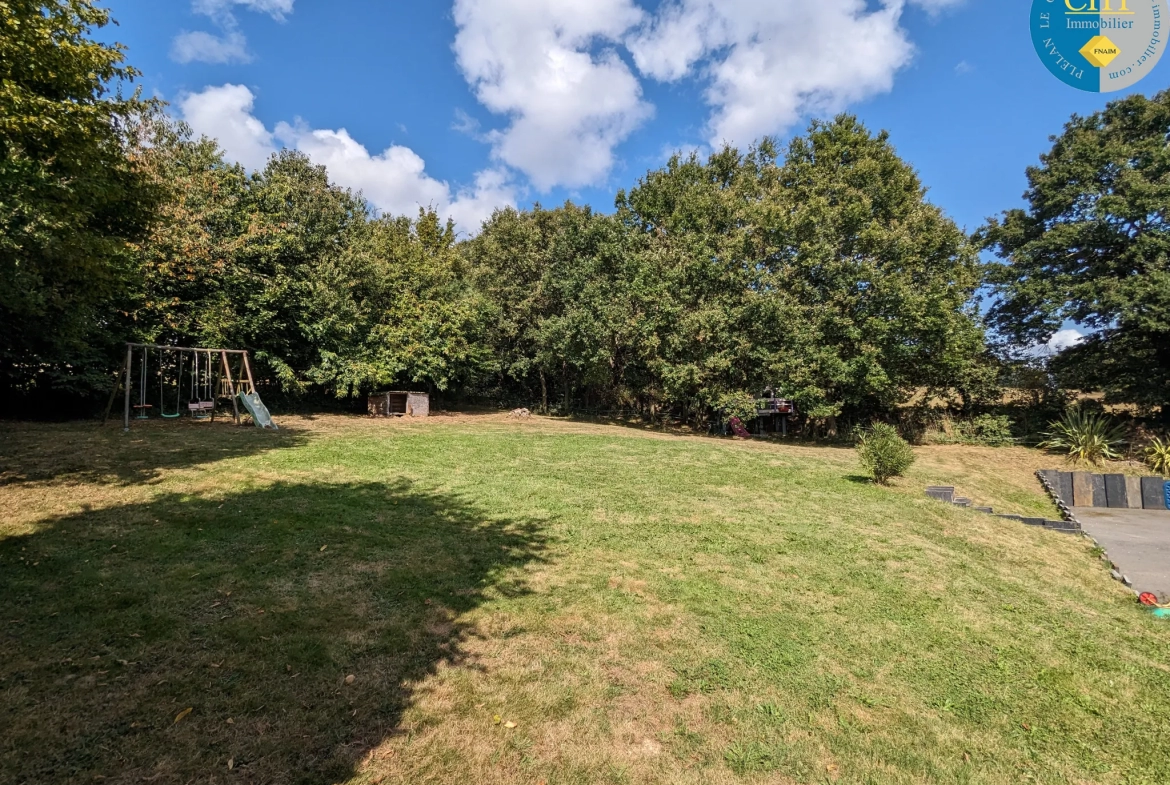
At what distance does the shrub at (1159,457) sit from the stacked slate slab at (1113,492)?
2.80 m

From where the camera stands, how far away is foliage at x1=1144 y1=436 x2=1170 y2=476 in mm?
12969

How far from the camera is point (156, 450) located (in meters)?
9.40

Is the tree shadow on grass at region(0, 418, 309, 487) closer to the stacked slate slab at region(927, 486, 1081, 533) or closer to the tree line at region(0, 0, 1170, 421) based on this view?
the tree line at region(0, 0, 1170, 421)

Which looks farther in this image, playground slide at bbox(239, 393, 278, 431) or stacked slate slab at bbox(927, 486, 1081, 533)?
playground slide at bbox(239, 393, 278, 431)

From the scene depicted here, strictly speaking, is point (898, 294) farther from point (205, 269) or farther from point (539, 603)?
point (205, 269)

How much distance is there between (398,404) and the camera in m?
20.3

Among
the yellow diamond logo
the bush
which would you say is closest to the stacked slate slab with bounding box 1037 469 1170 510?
the bush

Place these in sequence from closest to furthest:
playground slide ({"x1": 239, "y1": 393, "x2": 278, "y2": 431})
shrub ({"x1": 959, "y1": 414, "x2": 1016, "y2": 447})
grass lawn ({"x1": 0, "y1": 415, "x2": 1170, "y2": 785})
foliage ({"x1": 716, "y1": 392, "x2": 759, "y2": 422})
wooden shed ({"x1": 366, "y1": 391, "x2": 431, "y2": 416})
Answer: grass lawn ({"x1": 0, "y1": 415, "x2": 1170, "y2": 785}), playground slide ({"x1": 239, "y1": 393, "x2": 278, "y2": 431}), shrub ({"x1": 959, "y1": 414, "x2": 1016, "y2": 447}), foliage ({"x1": 716, "y1": 392, "x2": 759, "y2": 422}), wooden shed ({"x1": 366, "y1": 391, "x2": 431, "y2": 416})

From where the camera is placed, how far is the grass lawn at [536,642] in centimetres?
271

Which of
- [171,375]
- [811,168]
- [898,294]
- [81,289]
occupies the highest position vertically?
[811,168]

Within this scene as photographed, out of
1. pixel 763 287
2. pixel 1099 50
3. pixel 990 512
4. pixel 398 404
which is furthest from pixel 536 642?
pixel 398 404

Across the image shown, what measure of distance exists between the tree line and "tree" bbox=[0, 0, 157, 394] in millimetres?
263

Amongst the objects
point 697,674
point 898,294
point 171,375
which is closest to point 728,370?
point 898,294

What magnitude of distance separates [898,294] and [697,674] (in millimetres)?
16132
